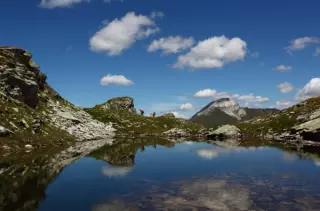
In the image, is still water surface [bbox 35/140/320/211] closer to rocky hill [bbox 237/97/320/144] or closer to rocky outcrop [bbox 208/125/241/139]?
rocky hill [bbox 237/97/320/144]

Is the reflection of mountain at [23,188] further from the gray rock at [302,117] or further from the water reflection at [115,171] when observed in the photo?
the gray rock at [302,117]

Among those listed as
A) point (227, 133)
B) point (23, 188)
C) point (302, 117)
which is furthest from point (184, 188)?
point (302, 117)

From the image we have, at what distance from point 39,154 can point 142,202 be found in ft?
133

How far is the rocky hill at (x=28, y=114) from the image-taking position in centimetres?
7244

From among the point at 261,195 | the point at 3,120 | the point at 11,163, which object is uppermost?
the point at 3,120

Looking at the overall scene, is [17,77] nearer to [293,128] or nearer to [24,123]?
[24,123]

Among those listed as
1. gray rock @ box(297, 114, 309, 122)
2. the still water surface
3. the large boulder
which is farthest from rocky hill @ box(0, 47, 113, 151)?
gray rock @ box(297, 114, 309, 122)

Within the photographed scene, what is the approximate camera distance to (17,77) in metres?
101

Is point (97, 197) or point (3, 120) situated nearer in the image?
point (97, 197)

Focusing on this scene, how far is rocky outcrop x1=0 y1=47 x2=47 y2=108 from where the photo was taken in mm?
95688

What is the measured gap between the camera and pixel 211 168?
54.2 metres

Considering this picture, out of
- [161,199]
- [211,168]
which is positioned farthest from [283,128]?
[161,199]

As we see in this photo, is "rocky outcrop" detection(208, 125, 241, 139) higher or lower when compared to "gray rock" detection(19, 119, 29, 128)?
lower

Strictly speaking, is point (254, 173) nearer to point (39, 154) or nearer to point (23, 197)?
point (23, 197)
